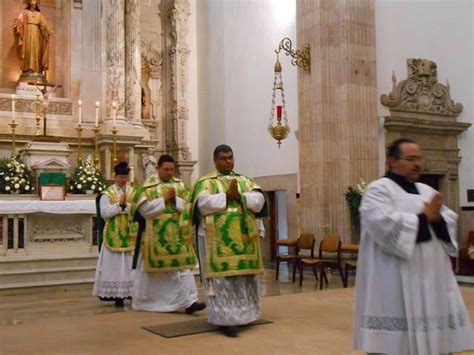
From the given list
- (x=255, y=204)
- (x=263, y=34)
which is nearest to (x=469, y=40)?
(x=263, y=34)

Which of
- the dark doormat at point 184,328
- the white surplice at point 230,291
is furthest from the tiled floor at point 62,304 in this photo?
the white surplice at point 230,291

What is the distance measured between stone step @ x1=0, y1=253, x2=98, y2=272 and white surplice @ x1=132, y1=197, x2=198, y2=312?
104 inches

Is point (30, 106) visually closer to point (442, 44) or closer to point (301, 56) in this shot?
point (301, 56)

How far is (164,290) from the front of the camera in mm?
7375

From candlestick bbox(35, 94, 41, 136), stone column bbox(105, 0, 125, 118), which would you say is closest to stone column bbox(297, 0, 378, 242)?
stone column bbox(105, 0, 125, 118)

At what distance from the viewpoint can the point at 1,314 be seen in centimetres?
746

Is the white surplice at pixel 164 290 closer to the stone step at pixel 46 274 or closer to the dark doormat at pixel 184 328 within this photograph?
the dark doormat at pixel 184 328

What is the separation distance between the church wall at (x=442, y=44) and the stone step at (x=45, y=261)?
6950 millimetres

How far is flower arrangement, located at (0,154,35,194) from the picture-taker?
33.0 feet

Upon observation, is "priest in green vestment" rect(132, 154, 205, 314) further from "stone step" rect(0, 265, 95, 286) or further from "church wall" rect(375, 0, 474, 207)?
"church wall" rect(375, 0, 474, 207)

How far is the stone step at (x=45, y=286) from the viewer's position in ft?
30.3

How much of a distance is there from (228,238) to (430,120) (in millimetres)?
8162

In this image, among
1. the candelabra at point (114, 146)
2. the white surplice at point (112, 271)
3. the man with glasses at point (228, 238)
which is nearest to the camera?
the man with glasses at point (228, 238)

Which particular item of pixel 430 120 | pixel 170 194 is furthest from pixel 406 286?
pixel 430 120
